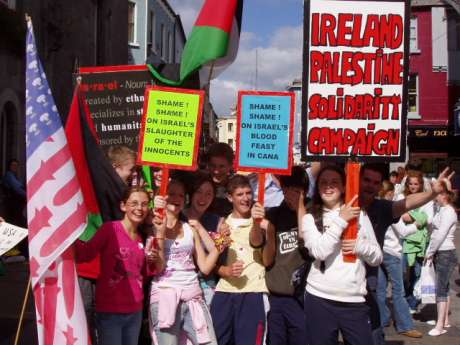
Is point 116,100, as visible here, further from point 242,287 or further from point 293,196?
point 242,287

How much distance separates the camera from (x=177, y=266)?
14.5 ft

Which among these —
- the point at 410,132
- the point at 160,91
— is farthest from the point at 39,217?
the point at 410,132

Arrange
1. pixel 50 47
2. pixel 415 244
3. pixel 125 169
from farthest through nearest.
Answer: pixel 50 47 < pixel 415 244 < pixel 125 169

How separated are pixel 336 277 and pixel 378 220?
68cm

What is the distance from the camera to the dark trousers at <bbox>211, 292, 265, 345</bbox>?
181 inches

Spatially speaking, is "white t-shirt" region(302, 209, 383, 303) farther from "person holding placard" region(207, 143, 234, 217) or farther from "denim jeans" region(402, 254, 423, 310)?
"denim jeans" region(402, 254, 423, 310)

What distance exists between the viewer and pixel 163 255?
4344mm

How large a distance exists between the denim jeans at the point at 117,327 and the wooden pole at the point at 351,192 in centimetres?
148

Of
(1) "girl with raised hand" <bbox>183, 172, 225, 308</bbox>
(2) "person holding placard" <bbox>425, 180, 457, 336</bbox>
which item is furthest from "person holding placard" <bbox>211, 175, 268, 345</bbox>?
(2) "person holding placard" <bbox>425, 180, 457, 336</bbox>

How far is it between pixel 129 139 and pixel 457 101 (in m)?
22.5

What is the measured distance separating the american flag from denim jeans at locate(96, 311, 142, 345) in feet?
1.43

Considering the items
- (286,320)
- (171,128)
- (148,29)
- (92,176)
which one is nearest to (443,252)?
(286,320)

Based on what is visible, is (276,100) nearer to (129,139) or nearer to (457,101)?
(129,139)

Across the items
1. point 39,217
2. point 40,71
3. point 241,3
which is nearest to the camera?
point 39,217
